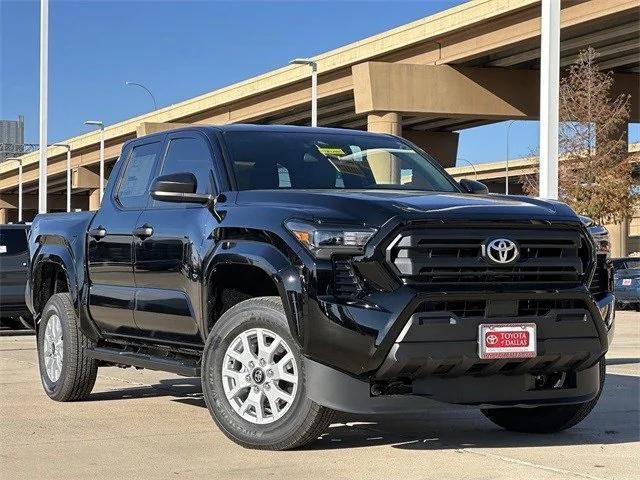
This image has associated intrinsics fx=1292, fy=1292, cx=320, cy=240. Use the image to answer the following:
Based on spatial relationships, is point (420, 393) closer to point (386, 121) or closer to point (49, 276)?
point (49, 276)

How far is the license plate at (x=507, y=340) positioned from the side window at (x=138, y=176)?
302 centimetres

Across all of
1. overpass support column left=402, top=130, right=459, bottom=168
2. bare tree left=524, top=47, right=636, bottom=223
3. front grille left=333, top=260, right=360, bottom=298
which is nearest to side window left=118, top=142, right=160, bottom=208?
front grille left=333, top=260, right=360, bottom=298

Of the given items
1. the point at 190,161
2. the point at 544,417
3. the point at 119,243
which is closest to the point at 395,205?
the point at 544,417

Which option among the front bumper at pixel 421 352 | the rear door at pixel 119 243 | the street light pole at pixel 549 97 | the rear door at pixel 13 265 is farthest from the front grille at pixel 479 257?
the rear door at pixel 13 265

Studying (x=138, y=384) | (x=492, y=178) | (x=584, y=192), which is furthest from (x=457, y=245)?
(x=492, y=178)

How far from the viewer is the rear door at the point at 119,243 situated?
8.84m

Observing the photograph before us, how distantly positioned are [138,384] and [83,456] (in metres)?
3.99

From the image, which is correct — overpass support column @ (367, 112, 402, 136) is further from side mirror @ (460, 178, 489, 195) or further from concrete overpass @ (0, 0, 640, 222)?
side mirror @ (460, 178, 489, 195)

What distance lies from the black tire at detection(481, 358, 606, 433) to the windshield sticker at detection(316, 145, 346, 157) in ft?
6.35

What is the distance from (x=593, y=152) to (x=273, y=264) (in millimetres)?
40510

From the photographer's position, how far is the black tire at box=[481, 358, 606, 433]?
314 inches

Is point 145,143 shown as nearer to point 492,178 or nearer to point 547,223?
point 547,223

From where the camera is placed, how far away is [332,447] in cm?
738

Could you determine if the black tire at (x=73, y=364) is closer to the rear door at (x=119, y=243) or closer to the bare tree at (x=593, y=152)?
the rear door at (x=119, y=243)
